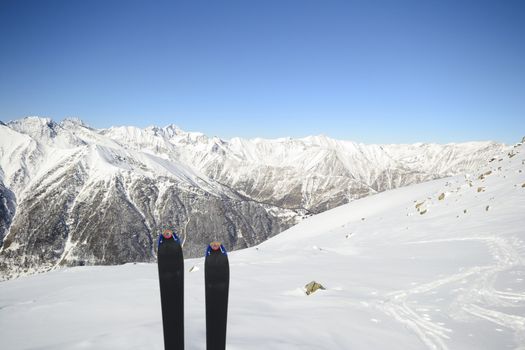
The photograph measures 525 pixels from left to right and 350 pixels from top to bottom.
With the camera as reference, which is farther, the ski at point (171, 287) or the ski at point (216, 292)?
the ski at point (171, 287)

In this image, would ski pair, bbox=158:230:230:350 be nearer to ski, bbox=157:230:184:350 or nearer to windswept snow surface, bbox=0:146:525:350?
ski, bbox=157:230:184:350

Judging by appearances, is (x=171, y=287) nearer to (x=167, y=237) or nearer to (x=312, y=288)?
(x=167, y=237)

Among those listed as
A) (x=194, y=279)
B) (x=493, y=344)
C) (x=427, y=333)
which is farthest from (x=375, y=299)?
(x=194, y=279)

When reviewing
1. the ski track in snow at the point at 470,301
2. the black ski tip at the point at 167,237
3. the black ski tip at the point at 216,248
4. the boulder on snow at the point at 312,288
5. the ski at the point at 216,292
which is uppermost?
the black ski tip at the point at 167,237

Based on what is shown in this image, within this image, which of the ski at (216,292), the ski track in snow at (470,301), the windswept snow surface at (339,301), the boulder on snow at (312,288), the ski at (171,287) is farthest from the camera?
the boulder on snow at (312,288)

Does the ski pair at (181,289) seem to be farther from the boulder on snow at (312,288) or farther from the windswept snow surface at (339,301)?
the boulder on snow at (312,288)

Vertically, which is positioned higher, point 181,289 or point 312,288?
point 181,289

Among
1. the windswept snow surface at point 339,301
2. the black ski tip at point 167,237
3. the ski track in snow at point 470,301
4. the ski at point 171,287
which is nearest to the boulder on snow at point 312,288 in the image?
the windswept snow surface at point 339,301

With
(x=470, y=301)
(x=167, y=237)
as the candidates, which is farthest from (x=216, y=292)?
(x=470, y=301)
